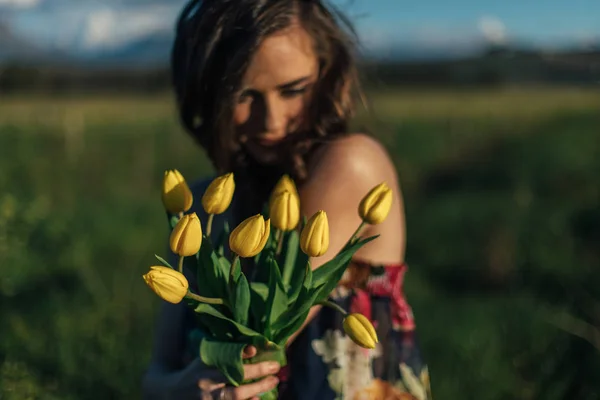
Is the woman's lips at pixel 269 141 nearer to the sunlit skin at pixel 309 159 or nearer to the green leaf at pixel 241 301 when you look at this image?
the sunlit skin at pixel 309 159

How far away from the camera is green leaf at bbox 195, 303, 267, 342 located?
3.30 feet

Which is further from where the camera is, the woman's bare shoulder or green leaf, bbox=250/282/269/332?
the woman's bare shoulder

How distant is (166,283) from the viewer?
0.88 meters

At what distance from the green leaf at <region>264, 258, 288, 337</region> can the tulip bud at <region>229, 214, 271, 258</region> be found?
0.10 metres

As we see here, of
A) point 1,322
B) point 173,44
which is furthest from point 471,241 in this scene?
point 173,44

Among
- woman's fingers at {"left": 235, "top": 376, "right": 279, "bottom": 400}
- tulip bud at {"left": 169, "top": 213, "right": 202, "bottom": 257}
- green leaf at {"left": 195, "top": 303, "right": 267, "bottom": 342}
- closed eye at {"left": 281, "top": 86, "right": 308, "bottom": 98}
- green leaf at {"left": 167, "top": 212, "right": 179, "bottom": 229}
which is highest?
closed eye at {"left": 281, "top": 86, "right": 308, "bottom": 98}

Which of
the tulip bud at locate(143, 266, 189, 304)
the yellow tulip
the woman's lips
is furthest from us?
the woman's lips

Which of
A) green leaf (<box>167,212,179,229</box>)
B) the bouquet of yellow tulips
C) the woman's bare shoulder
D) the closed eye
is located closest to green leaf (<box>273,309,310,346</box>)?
the bouquet of yellow tulips

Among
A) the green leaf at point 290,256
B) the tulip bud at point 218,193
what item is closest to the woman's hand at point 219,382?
the green leaf at point 290,256

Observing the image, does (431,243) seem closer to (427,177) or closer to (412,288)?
(412,288)

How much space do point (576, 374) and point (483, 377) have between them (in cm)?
33

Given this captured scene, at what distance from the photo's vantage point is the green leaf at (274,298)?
1.02 m

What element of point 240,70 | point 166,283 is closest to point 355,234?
point 166,283

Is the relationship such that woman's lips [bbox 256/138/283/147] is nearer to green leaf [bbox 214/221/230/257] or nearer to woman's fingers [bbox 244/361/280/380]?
green leaf [bbox 214/221/230/257]
